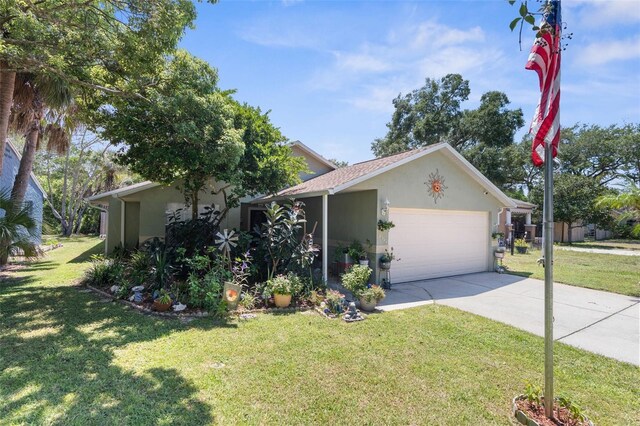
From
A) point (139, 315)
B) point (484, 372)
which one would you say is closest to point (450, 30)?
point (484, 372)

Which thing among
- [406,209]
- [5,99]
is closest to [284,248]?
[406,209]

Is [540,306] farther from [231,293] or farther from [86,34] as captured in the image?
[86,34]

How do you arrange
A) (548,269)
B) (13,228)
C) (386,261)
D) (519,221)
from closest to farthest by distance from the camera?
(548,269), (13,228), (386,261), (519,221)

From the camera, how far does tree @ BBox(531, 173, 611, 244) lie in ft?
86.0

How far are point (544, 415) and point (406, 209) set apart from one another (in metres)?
7.31

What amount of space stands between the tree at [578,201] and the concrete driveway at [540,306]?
20699mm

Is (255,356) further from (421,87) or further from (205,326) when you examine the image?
(421,87)

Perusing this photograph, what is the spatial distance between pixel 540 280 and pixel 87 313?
1337 centimetres

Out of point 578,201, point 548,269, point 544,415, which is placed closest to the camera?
point 548,269

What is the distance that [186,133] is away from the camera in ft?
24.7

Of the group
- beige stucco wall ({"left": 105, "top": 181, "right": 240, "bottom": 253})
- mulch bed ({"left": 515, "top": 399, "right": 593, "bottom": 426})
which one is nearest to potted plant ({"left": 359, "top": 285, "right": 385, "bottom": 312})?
mulch bed ({"left": 515, "top": 399, "right": 593, "bottom": 426})

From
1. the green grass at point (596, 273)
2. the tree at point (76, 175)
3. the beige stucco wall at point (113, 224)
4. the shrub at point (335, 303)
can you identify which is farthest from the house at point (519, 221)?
the tree at point (76, 175)

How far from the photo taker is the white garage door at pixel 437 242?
10.3 metres

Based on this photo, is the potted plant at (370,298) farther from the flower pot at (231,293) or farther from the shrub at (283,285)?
the flower pot at (231,293)
